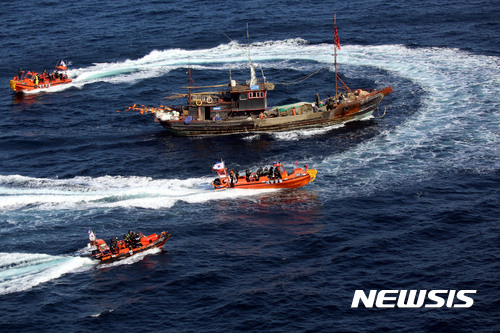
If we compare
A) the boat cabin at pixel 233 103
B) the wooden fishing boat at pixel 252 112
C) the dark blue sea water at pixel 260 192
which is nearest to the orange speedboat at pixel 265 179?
the dark blue sea water at pixel 260 192

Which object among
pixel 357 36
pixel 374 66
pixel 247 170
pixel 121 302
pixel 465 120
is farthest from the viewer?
pixel 357 36

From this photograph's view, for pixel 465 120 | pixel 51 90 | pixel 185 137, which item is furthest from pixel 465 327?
pixel 51 90

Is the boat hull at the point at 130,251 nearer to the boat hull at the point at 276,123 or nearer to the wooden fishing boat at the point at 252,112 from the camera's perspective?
the boat hull at the point at 276,123

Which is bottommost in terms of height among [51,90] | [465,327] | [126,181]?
[465,327]

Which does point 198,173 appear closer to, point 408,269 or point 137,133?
point 137,133

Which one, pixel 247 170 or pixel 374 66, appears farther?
pixel 374 66

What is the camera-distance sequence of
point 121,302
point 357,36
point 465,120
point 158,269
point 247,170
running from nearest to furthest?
point 121,302, point 158,269, point 247,170, point 465,120, point 357,36

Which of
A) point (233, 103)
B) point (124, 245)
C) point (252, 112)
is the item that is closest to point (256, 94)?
point (252, 112)

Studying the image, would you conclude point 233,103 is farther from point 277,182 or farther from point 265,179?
point 277,182
